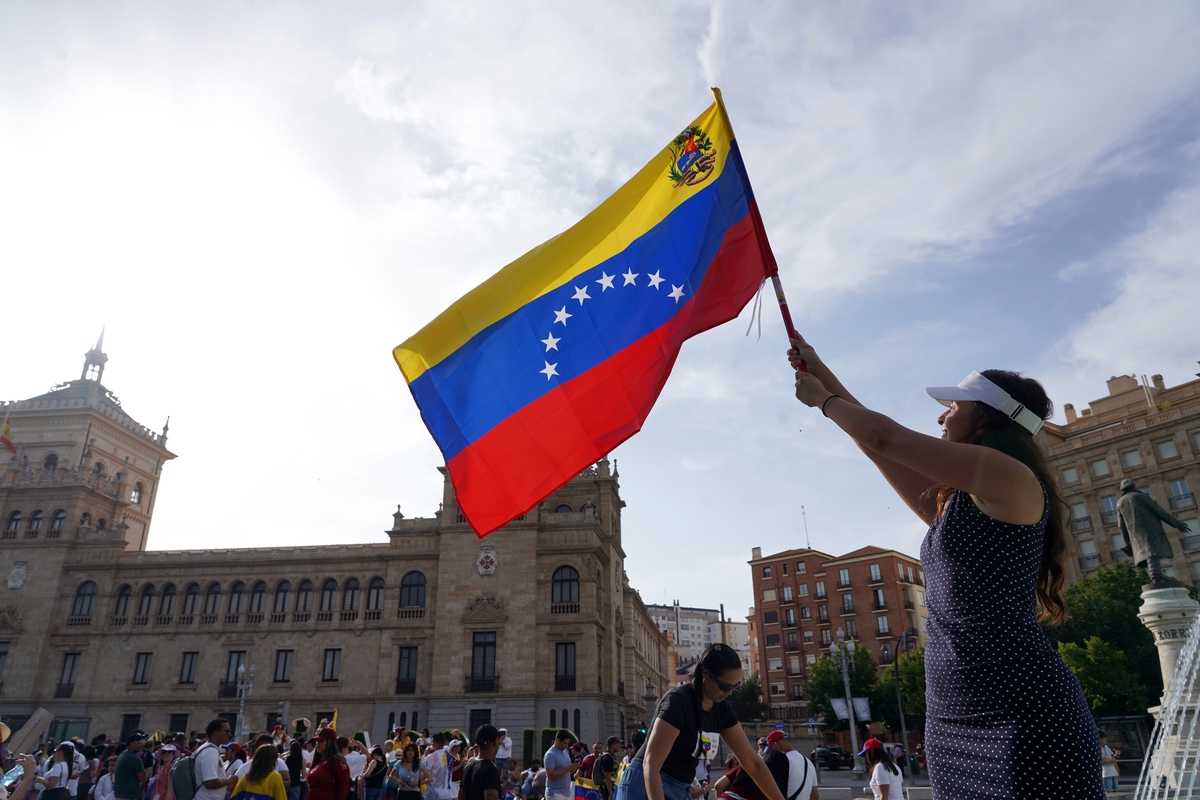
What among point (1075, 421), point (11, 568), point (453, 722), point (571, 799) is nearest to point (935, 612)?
point (571, 799)

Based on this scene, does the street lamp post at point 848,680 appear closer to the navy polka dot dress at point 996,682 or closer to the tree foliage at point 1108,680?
the tree foliage at point 1108,680

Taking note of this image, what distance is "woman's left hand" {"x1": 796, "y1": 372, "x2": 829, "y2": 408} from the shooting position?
2.66 metres

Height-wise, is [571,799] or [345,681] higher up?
[345,681]

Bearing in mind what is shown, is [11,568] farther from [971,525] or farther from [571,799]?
[971,525]

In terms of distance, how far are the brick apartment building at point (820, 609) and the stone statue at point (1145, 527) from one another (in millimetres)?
48333

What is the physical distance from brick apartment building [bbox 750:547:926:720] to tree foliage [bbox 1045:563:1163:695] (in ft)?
71.6

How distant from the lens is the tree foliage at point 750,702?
58.0 metres

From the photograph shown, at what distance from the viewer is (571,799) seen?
11.7m

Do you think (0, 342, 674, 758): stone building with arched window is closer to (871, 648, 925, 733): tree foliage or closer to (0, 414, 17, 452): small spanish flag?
(0, 414, 17, 452): small spanish flag

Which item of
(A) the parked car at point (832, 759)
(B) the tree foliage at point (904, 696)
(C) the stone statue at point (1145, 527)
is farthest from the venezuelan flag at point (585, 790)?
(B) the tree foliage at point (904, 696)

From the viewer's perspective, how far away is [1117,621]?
114 ft

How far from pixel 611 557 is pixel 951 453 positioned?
40.7 meters

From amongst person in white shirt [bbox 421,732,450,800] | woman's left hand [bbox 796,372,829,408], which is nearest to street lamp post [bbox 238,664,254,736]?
person in white shirt [bbox 421,732,450,800]

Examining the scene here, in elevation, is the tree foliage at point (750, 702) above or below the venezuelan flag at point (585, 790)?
above
